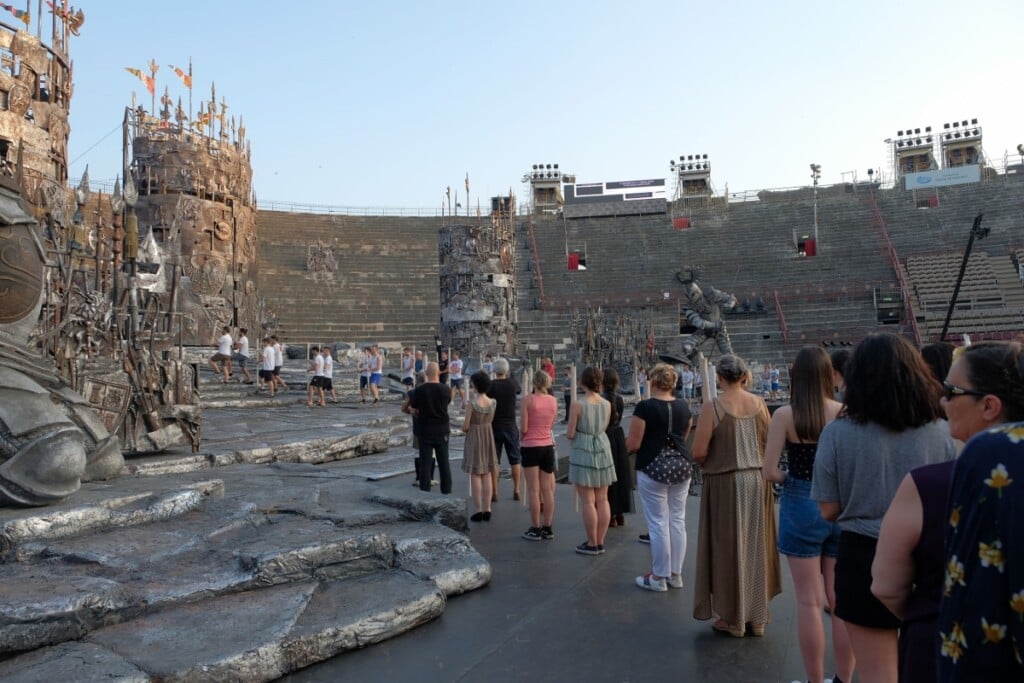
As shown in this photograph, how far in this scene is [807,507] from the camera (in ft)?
10.7

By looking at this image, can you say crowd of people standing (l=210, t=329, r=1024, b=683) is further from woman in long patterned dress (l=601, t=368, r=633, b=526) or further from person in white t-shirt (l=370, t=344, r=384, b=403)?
person in white t-shirt (l=370, t=344, r=384, b=403)

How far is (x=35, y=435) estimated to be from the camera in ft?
16.5

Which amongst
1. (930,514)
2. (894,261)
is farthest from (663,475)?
(894,261)

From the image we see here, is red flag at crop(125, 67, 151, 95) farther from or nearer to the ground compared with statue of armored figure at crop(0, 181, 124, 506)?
farther from the ground

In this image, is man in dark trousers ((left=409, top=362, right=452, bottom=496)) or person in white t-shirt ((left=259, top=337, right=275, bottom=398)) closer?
man in dark trousers ((left=409, top=362, right=452, bottom=496))

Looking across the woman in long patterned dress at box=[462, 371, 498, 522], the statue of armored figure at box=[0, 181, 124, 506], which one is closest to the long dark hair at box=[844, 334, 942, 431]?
the woman in long patterned dress at box=[462, 371, 498, 522]

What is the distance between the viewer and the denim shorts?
3262 mm

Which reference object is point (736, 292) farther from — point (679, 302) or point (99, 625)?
point (99, 625)

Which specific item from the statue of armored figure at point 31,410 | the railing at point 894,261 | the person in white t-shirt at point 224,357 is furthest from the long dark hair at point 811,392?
the railing at point 894,261

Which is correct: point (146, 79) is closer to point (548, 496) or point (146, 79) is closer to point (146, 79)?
point (146, 79)

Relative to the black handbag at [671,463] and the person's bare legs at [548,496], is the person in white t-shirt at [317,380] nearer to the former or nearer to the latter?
the person's bare legs at [548,496]

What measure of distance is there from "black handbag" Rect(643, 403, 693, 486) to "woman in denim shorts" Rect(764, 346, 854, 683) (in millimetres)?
1329

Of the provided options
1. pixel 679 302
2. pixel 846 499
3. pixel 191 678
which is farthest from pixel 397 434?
pixel 679 302

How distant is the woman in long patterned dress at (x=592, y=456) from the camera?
211 inches
